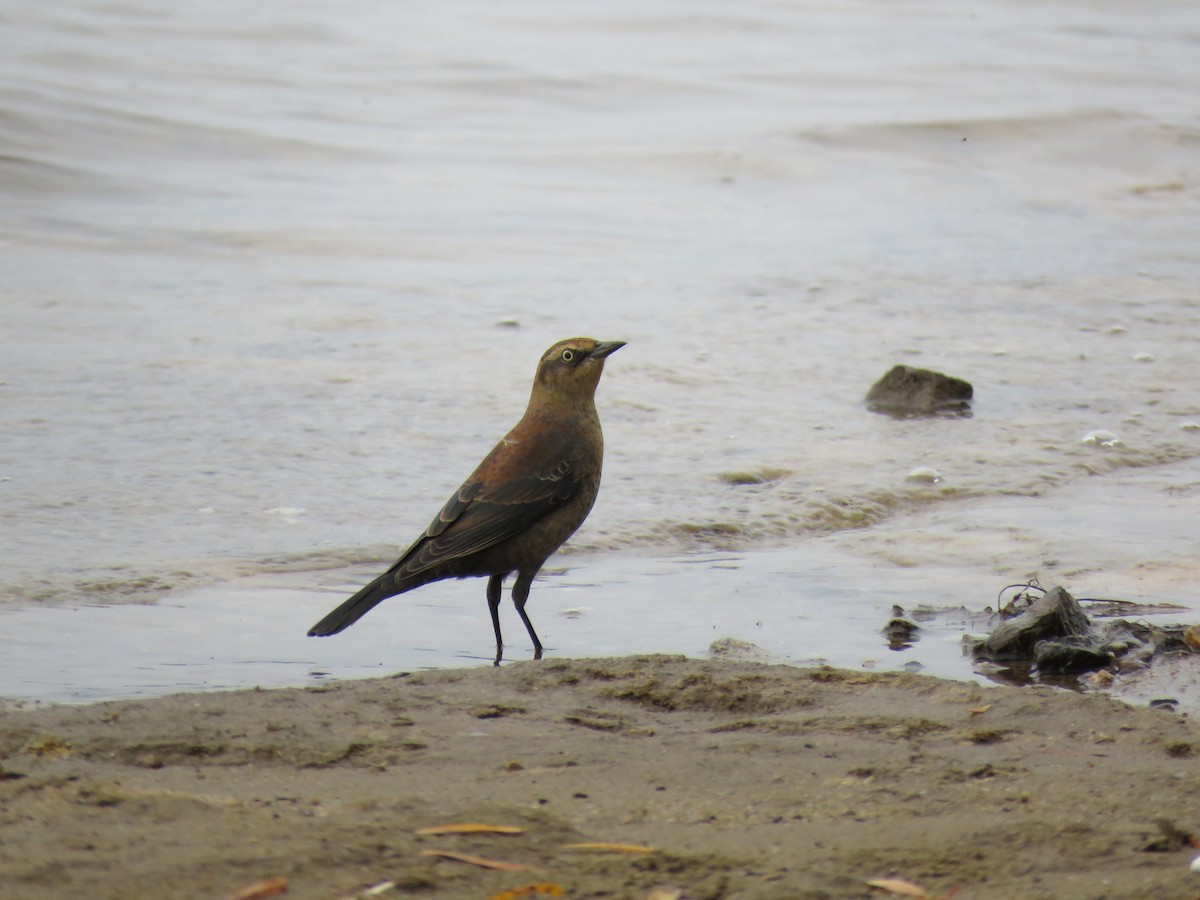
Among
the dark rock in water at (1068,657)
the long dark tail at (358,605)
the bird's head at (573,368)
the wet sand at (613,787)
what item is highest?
the bird's head at (573,368)

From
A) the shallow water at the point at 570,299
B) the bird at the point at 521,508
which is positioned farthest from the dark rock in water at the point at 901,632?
the bird at the point at 521,508

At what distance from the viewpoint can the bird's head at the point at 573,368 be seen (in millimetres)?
5941

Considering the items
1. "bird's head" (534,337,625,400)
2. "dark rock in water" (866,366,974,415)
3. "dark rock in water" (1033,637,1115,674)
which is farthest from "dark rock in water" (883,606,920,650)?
"dark rock in water" (866,366,974,415)

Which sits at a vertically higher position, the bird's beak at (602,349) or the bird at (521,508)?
the bird's beak at (602,349)

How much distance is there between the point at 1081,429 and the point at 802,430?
138 centimetres

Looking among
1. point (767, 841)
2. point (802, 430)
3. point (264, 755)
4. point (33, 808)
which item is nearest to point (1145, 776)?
point (767, 841)

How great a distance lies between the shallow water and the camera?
6.38 m

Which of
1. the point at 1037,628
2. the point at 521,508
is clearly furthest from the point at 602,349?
the point at 1037,628

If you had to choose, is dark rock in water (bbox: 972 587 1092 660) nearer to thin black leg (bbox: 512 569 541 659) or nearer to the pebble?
thin black leg (bbox: 512 569 541 659)

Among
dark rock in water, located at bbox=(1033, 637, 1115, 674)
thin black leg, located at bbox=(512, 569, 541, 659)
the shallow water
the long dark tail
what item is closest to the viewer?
dark rock in water, located at bbox=(1033, 637, 1115, 674)

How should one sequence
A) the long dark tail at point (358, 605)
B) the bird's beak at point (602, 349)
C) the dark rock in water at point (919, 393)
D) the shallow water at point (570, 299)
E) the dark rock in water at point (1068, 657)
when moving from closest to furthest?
the dark rock in water at point (1068, 657) < the long dark tail at point (358, 605) < the bird's beak at point (602, 349) < the shallow water at point (570, 299) < the dark rock in water at point (919, 393)

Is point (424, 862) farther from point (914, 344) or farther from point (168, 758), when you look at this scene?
point (914, 344)

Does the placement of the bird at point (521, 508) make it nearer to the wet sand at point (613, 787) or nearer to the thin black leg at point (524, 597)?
the thin black leg at point (524, 597)

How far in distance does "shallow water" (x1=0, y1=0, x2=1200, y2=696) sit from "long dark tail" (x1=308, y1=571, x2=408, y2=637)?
126 mm
